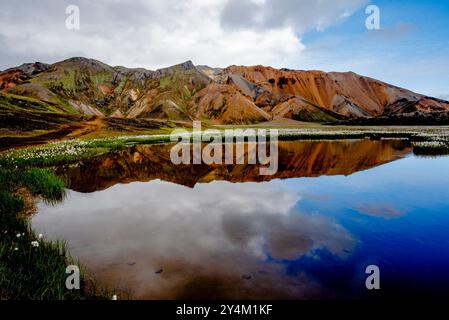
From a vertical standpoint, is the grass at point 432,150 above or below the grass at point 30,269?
above

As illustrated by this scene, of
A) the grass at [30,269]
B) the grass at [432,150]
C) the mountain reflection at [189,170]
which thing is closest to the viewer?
the grass at [30,269]

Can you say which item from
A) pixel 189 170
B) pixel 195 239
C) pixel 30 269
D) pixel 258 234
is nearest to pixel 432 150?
pixel 189 170

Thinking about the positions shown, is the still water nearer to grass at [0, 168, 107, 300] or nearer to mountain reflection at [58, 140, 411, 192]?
mountain reflection at [58, 140, 411, 192]

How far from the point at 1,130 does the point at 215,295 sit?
61385 mm

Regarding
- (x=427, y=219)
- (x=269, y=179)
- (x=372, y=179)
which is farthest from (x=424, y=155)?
(x=427, y=219)

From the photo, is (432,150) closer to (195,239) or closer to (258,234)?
(258,234)

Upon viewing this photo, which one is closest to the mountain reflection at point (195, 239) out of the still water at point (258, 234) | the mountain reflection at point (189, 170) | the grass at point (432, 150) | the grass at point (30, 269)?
the still water at point (258, 234)

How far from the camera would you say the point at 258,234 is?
10.2 meters

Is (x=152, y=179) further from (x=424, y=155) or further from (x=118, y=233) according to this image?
(x=424, y=155)

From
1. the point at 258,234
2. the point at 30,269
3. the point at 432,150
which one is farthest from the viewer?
the point at 432,150

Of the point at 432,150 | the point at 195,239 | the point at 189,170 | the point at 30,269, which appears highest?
the point at 432,150

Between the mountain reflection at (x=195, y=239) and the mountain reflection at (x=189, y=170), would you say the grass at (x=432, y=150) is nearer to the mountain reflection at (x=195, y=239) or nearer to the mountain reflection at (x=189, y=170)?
the mountain reflection at (x=189, y=170)

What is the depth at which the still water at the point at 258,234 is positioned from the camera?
7016 millimetres

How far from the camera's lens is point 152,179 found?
21.1 m
